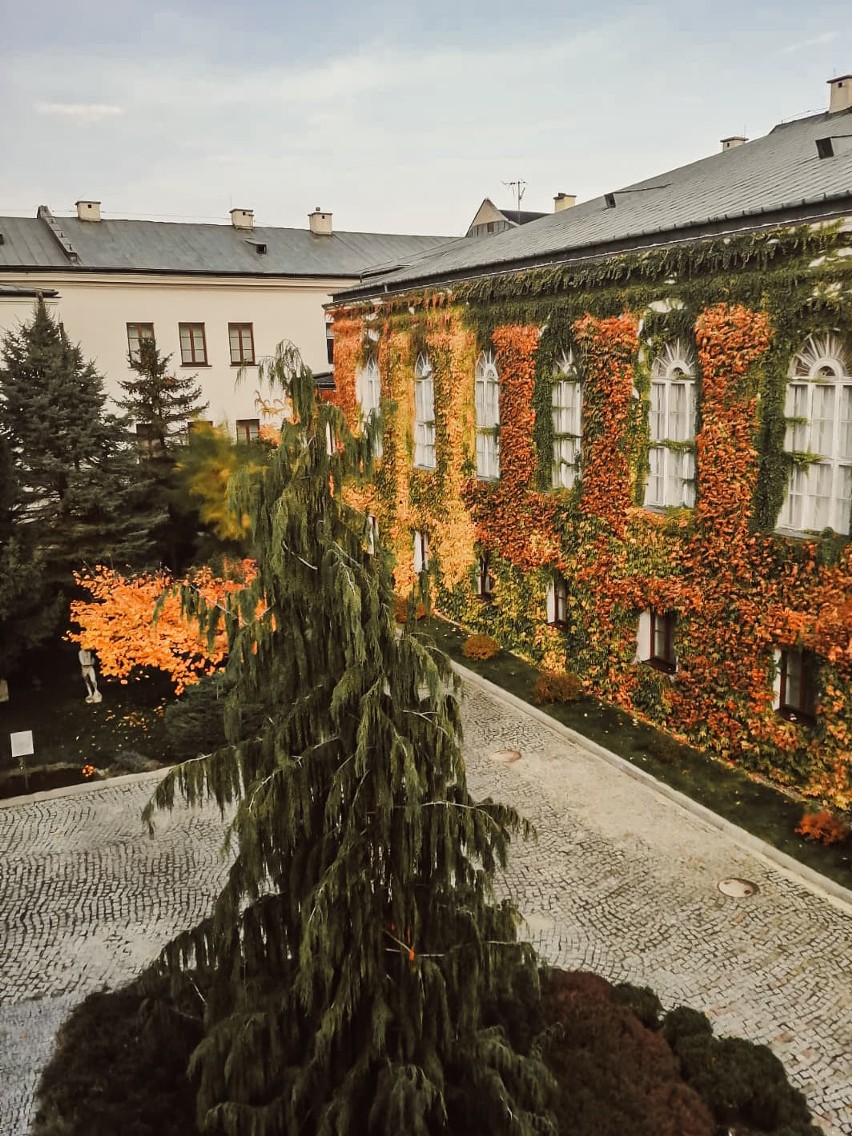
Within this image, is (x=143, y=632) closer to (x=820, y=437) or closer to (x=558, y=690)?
(x=558, y=690)

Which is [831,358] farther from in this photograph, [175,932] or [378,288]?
[378,288]

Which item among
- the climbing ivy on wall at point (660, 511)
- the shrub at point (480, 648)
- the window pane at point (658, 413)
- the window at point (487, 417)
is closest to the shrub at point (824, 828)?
the climbing ivy on wall at point (660, 511)

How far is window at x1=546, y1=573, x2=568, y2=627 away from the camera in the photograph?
22.2 meters

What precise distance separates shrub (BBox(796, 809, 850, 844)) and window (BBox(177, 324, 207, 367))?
32628 mm

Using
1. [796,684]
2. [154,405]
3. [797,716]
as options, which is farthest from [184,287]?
[797,716]

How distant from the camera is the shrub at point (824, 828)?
46.5ft

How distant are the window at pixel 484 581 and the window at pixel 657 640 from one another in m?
6.23

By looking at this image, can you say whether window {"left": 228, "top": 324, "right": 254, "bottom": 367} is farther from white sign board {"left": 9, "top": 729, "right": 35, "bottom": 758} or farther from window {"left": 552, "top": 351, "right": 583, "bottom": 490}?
white sign board {"left": 9, "top": 729, "right": 35, "bottom": 758}

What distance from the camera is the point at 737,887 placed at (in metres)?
13.3

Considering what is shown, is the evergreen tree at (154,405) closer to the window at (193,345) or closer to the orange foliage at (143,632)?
the orange foliage at (143,632)

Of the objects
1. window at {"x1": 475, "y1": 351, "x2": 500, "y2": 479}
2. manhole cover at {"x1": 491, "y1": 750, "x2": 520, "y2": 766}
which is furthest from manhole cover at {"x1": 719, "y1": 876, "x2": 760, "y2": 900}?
window at {"x1": 475, "y1": 351, "x2": 500, "y2": 479}

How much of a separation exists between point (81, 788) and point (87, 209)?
3145cm

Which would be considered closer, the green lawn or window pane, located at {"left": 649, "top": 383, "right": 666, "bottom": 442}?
the green lawn

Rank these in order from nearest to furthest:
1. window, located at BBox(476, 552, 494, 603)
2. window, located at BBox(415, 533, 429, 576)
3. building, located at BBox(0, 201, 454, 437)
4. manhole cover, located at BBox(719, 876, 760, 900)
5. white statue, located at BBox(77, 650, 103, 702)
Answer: manhole cover, located at BBox(719, 876, 760, 900) < white statue, located at BBox(77, 650, 103, 702) < window, located at BBox(476, 552, 494, 603) < window, located at BBox(415, 533, 429, 576) < building, located at BBox(0, 201, 454, 437)
